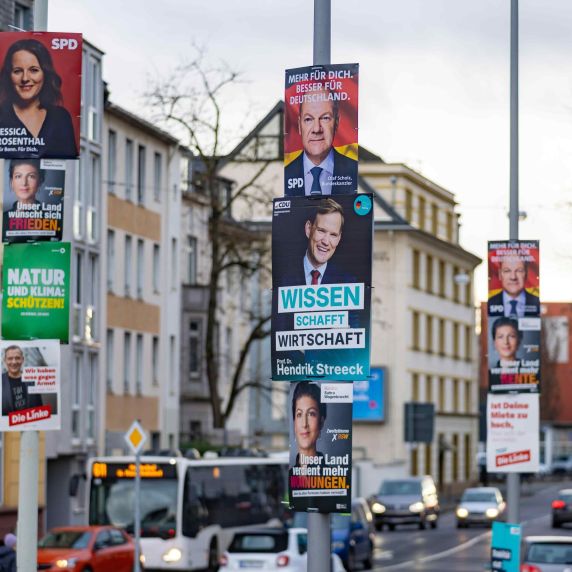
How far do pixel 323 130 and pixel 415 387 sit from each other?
252ft

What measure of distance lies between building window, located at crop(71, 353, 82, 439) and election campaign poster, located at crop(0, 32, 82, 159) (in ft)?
124

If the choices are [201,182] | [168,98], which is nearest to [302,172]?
[168,98]

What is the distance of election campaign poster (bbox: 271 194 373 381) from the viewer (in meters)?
13.4

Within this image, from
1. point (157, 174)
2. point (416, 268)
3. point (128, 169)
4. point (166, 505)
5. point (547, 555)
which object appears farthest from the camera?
point (416, 268)

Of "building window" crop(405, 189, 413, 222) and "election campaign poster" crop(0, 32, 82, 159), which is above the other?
"building window" crop(405, 189, 413, 222)

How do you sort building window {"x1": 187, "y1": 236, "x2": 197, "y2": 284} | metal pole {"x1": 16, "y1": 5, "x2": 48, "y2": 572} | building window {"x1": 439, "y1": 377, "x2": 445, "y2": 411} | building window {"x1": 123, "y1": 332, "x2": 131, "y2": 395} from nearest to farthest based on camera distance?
1. metal pole {"x1": 16, "y1": 5, "x2": 48, "y2": 572}
2. building window {"x1": 123, "y1": 332, "x2": 131, "y2": 395}
3. building window {"x1": 187, "y1": 236, "x2": 197, "y2": 284}
4. building window {"x1": 439, "y1": 377, "x2": 445, "y2": 411}

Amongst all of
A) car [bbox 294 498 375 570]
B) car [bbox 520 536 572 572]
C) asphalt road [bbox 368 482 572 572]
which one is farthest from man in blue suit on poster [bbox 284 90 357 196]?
car [bbox 294 498 375 570]

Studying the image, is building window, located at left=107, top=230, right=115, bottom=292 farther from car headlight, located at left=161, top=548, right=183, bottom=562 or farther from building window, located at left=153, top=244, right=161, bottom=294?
car headlight, located at left=161, top=548, right=183, bottom=562

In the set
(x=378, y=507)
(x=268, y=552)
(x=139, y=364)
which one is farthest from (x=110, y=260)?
(x=268, y=552)

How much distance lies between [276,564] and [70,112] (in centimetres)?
1896

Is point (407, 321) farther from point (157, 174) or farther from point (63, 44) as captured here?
point (63, 44)

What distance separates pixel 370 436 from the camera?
3403 inches

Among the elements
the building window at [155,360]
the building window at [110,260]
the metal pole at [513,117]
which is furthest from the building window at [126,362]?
the metal pole at [513,117]

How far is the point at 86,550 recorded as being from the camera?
3462 centimetres
